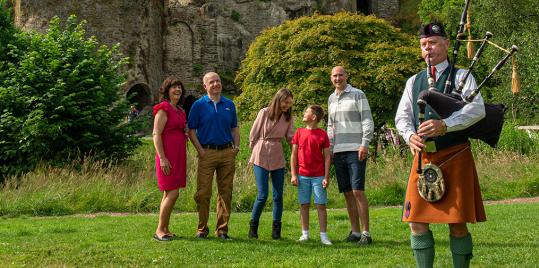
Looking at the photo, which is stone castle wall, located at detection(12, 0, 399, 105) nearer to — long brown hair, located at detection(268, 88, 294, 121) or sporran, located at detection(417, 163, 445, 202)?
long brown hair, located at detection(268, 88, 294, 121)

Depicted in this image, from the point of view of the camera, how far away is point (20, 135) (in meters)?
14.9

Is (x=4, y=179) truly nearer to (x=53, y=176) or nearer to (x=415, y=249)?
(x=53, y=176)

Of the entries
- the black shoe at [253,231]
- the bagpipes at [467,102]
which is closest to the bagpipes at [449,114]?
the bagpipes at [467,102]

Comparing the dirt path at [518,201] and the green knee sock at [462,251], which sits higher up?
the green knee sock at [462,251]

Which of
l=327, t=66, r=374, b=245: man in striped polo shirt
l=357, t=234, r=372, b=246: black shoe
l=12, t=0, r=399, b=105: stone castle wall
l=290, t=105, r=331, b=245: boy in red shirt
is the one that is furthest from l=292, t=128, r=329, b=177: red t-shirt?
l=12, t=0, r=399, b=105: stone castle wall

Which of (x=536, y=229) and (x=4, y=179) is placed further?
(x=4, y=179)

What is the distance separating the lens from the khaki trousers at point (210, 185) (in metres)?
8.47

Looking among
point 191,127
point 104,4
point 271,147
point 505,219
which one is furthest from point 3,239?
point 104,4

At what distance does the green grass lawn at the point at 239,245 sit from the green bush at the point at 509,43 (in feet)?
60.9

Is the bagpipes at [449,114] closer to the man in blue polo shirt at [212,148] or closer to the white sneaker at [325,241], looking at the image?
the white sneaker at [325,241]

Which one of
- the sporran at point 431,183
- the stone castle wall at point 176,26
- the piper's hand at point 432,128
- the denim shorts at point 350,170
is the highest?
the stone castle wall at point 176,26

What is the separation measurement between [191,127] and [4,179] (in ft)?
24.1

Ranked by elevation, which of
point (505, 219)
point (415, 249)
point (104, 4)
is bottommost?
point (505, 219)

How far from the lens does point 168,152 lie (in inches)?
324
